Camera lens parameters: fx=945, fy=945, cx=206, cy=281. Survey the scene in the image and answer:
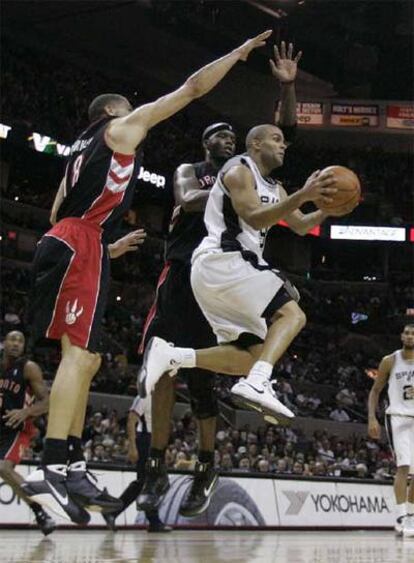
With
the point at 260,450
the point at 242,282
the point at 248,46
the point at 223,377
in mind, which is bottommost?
the point at 260,450

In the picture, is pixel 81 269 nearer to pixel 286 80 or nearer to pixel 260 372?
pixel 260 372

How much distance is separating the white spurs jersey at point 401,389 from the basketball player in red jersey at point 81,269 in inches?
192

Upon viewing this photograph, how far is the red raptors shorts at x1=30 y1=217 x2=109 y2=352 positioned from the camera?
13.9 ft

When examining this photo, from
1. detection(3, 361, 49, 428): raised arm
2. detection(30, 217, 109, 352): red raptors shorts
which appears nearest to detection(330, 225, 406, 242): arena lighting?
detection(3, 361, 49, 428): raised arm

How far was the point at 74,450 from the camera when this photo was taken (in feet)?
14.2

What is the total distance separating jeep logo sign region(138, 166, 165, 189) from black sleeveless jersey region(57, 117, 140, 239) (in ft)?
68.0

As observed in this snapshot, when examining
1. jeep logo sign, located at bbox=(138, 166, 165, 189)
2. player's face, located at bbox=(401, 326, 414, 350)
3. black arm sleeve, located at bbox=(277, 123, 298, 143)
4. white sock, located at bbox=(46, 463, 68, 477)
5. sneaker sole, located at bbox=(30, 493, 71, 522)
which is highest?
jeep logo sign, located at bbox=(138, 166, 165, 189)

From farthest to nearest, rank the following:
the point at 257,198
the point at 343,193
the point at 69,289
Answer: the point at 257,198 → the point at 343,193 → the point at 69,289

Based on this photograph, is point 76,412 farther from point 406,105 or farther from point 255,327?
point 406,105

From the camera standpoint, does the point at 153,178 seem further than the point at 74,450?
Yes

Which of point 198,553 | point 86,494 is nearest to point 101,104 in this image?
point 86,494

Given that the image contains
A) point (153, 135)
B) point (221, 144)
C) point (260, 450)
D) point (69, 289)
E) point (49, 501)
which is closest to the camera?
point (49, 501)

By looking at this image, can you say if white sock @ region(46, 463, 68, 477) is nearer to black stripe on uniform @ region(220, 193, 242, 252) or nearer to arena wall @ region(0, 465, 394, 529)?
black stripe on uniform @ region(220, 193, 242, 252)

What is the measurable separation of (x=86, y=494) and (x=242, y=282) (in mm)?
1672
